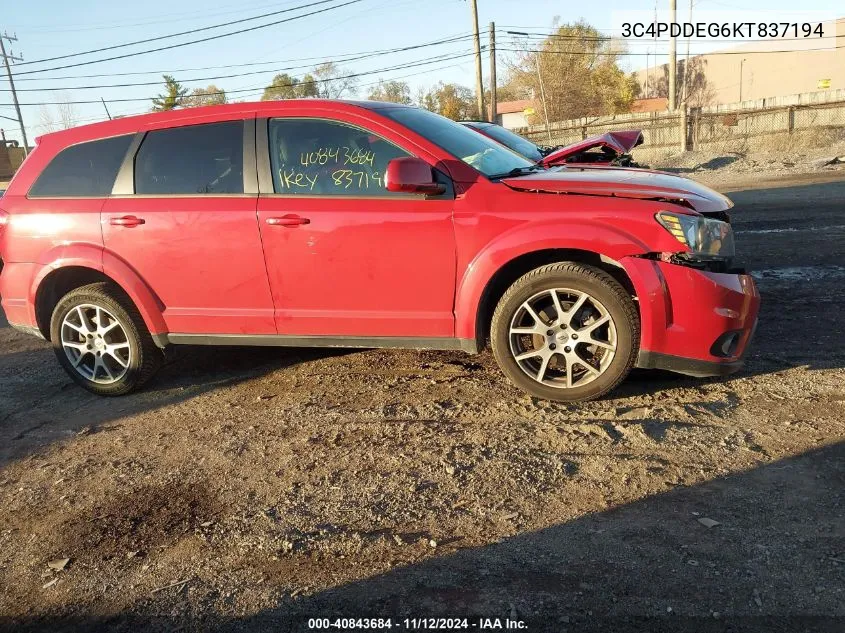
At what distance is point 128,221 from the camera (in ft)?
14.1

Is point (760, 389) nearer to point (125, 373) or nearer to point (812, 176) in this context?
point (125, 373)

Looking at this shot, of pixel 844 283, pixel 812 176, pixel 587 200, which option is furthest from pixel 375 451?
Result: pixel 812 176

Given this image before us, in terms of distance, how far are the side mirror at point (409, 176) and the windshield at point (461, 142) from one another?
333mm

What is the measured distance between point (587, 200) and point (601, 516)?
1.75 meters

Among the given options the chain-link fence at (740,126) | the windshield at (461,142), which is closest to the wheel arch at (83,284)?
the windshield at (461,142)

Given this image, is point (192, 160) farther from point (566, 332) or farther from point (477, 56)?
point (477, 56)

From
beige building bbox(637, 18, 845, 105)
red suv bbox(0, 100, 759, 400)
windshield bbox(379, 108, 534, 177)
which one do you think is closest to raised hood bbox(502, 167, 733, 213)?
red suv bbox(0, 100, 759, 400)

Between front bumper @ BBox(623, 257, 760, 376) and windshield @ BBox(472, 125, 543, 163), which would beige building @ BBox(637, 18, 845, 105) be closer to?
windshield @ BBox(472, 125, 543, 163)

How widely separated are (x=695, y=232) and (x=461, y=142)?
1635 millimetres

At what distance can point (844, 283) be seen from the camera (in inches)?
227

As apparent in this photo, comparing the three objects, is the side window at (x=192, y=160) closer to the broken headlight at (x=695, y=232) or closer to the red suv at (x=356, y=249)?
the red suv at (x=356, y=249)

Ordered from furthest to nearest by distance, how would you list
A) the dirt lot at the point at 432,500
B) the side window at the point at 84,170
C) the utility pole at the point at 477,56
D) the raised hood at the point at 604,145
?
the utility pole at the point at 477,56 → the raised hood at the point at 604,145 → the side window at the point at 84,170 → the dirt lot at the point at 432,500

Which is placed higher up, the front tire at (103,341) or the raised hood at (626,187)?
the raised hood at (626,187)

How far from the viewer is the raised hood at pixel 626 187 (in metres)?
3.55
